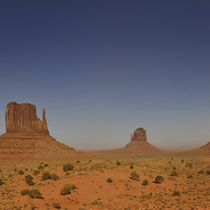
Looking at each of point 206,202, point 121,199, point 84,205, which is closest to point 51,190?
point 84,205

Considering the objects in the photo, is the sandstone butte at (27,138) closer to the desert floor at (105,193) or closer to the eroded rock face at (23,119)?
the eroded rock face at (23,119)

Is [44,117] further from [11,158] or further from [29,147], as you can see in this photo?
[11,158]

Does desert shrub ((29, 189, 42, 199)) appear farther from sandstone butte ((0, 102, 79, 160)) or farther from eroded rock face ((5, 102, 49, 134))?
eroded rock face ((5, 102, 49, 134))

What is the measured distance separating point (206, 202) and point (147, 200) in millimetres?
5729

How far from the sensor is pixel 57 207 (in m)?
18.8

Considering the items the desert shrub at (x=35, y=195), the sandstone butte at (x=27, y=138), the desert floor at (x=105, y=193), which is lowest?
the desert floor at (x=105, y=193)

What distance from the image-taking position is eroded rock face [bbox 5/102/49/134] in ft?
364

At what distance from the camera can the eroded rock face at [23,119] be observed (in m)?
111

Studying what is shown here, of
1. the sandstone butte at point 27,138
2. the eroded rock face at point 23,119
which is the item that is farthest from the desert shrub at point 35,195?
the eroded rock face at point 23,119

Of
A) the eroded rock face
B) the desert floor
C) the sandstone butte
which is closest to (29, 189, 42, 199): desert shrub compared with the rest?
the desert floor

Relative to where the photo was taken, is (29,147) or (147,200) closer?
(147,200)

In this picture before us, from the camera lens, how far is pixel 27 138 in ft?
344

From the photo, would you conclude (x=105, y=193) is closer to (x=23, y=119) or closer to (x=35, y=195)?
(x=35, y=195)

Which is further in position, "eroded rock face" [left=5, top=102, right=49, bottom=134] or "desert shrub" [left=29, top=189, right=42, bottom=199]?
"eroded rock face" [left=5, top=102, right=49, bottom=134]
